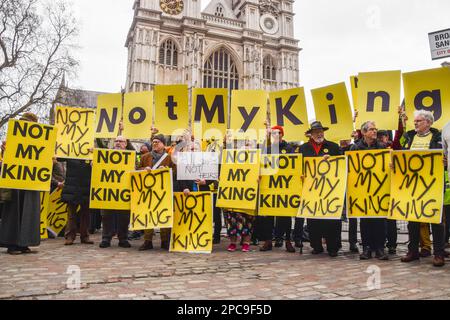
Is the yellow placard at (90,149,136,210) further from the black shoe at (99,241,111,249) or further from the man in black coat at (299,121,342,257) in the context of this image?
the man in black coat at (299,121,342,257)

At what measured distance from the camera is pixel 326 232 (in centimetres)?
570

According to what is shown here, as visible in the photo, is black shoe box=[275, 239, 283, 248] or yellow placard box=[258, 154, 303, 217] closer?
yellow placard box=[258, 154, 303, 217]

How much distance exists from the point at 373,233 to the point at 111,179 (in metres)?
4.40

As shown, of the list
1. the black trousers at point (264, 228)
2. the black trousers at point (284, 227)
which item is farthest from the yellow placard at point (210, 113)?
the black trousers at point (284, 227)

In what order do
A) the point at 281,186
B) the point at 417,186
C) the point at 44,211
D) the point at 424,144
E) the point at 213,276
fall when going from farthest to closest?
1. the point at 44,211
2. the point at 281,186
3. the point at 424,144
4. the point at 417,186
5. the point at 213,276

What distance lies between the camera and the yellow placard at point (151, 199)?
566 centimetres

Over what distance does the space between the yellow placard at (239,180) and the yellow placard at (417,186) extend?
2.09 m

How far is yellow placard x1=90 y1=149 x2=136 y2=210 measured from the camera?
6.14 m

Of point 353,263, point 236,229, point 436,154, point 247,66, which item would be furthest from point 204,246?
point 247,66

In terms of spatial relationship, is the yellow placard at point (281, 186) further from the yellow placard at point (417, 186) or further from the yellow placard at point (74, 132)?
the yellow placard at point (74, 132)

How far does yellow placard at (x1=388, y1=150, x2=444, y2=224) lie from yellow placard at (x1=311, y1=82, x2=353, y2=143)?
1.18 meters

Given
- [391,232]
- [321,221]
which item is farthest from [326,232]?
[391,232]

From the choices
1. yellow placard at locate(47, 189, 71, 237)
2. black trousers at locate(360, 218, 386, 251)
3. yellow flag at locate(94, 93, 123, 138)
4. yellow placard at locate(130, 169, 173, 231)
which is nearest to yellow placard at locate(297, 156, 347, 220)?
black trousers at locate(360, 218, 386, 251)

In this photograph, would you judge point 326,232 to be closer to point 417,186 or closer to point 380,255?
point 380,255
